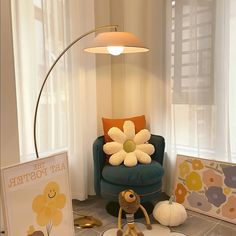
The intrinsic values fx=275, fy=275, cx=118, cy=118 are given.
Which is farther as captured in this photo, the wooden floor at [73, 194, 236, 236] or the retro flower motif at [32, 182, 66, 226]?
the wooden floor at [73, 194, 236, 236]

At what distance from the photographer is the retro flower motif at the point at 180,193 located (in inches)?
106

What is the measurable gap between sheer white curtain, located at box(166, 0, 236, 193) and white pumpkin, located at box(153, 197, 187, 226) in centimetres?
62

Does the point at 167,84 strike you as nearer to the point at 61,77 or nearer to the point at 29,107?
the point at 61,77

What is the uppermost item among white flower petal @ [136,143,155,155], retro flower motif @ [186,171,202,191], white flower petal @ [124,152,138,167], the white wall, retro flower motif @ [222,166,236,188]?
the white wall

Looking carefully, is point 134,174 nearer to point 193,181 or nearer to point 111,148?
point 111,148

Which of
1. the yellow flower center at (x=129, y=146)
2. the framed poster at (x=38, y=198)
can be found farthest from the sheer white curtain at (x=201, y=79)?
the framed poster at (x=38, y=198)

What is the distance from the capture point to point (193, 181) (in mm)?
2646

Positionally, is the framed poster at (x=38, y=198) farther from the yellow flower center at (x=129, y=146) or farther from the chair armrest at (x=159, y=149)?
the chair armrest at (x=159, y=149)

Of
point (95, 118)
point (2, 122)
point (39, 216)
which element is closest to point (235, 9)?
point (95, 118)

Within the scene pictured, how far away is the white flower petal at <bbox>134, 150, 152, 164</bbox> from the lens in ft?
8.32

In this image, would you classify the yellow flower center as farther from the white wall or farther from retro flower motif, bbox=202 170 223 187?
the white wall

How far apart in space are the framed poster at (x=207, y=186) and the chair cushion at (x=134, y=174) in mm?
357

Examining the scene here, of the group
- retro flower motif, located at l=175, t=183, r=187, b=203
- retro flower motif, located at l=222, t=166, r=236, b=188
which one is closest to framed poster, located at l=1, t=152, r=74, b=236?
retro flower motif, located at l=175, t=183, r=187, b=203

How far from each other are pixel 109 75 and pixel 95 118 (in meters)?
0.53
